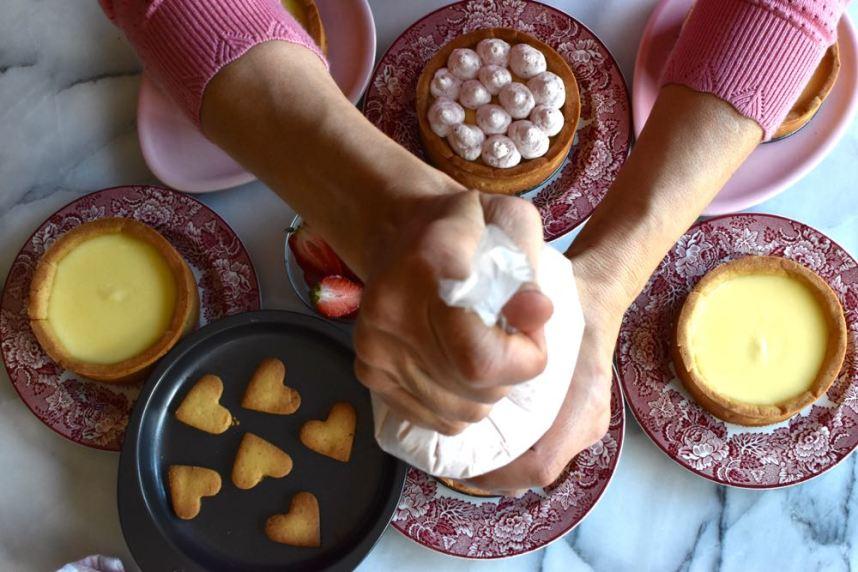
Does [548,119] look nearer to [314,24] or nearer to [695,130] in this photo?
[695,130]

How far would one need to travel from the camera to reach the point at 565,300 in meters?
0.71

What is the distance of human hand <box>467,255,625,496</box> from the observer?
0.78 meters

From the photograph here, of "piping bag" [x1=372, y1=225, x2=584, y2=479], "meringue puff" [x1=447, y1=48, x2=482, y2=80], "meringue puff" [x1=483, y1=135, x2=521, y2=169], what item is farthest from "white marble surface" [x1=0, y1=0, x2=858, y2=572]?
"piping bag" [x1=372, y1=225, x2=584, y2=479]

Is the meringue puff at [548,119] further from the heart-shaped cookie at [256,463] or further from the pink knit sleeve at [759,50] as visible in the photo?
the heart-shaped cookie at [256,463]

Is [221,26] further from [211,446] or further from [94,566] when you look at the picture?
[94,566]

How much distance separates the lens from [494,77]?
45.8 inches

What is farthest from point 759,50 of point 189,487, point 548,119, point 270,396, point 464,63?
point 189,487

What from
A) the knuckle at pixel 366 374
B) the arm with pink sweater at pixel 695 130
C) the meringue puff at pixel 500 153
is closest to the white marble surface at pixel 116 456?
the meringue puff at pixel 500 153

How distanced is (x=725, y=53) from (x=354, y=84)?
59cm

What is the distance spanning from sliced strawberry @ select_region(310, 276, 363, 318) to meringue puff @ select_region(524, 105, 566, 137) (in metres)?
0.38

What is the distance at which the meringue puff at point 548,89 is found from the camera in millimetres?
1147

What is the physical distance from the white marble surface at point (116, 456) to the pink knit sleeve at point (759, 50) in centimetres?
38

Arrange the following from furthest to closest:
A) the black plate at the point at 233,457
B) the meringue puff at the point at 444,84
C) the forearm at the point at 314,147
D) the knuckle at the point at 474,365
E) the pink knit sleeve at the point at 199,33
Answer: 1. the meringue puff at the point at 444,84
2. the black plate at the point at 233,457
3. the pink knit sleeve at the point at 199,33
4. the forearm at the point at 314,147
5. the knuckle at the point at 474,365

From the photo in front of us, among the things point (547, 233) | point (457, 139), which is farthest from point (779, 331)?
point (457, 139)
